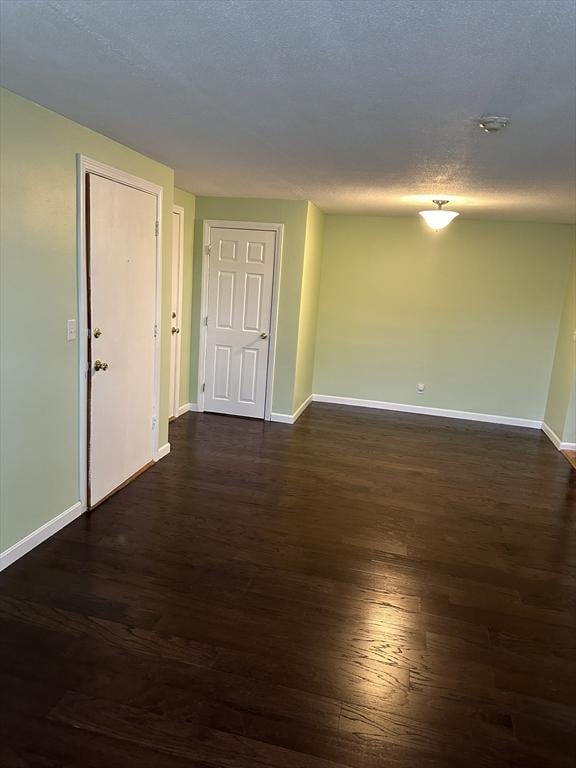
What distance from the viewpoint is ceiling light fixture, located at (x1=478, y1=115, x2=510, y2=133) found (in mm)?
2192

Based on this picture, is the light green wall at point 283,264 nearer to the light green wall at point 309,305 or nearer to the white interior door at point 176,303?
the light green wall at point 309,305

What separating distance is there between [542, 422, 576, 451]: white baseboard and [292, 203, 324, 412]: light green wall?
2793 mm

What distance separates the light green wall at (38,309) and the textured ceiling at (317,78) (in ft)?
0.53

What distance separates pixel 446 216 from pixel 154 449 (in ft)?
10.5

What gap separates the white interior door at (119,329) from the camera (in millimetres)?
3188

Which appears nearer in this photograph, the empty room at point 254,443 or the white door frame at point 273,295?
the empty room at point 254,443

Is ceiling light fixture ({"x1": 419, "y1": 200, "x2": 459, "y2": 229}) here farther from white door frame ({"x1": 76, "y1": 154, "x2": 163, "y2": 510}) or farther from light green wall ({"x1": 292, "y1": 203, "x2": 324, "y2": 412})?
white door frame ({"x1": 76, "y1": 154, "x2": 163, "y2": 510})

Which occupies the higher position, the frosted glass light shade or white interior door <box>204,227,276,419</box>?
the frosted glass light shade

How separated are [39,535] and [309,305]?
3814 mm

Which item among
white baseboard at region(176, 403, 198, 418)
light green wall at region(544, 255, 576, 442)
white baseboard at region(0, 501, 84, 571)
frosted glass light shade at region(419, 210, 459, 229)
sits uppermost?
frosted glass light shade at region(419, 210, 459, 229)

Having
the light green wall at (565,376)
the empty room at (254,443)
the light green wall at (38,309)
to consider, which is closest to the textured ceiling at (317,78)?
the empty room at (254,443)

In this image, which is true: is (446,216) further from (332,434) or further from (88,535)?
(88,535)

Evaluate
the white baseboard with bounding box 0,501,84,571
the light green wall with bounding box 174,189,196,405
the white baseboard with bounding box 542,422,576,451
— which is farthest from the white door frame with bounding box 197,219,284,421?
the white baseboard with bounding box 542,422,576,451

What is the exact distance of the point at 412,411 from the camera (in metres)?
6.50
